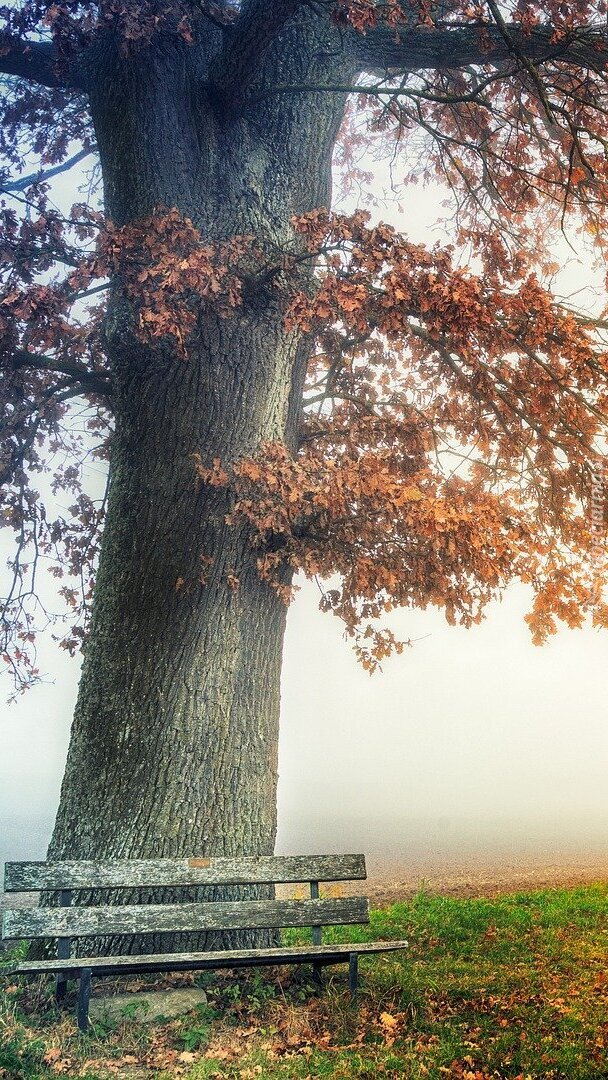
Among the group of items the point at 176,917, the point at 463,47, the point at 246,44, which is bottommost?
the point at 176,917

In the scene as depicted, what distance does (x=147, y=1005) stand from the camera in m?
5.28

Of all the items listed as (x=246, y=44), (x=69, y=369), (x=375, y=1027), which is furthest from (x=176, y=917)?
(x=246, y=44)

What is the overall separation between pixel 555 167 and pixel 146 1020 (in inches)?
371

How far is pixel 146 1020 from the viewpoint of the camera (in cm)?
517

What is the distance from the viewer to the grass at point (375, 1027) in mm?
4531

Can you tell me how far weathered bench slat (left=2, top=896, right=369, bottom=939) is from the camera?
16.8ft

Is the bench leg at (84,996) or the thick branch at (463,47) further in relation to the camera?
the thick branch at (463,47)

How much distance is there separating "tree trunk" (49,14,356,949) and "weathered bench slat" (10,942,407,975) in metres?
0.84

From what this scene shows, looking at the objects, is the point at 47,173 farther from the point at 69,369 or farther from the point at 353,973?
the point at 353,973

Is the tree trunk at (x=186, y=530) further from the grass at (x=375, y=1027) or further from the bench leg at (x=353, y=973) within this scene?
the bench leg at (x=353, y=973)

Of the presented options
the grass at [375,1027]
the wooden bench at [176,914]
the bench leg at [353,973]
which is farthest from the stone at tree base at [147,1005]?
the bench leg at [353,973]

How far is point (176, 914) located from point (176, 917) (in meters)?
0.02

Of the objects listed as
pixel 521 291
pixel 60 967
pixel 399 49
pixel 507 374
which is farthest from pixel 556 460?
pixel 60 967

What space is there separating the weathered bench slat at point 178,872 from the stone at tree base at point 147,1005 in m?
0.65
